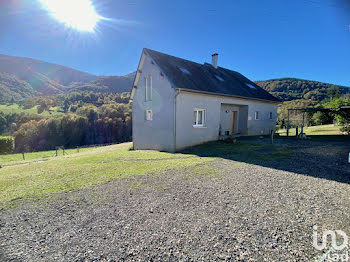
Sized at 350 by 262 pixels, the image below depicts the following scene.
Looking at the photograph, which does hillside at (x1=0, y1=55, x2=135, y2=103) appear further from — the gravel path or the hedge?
the gravel path

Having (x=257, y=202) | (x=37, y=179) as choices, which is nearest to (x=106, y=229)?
(x=257, y=202)

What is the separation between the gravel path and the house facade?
19.2 feet

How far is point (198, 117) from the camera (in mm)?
11039

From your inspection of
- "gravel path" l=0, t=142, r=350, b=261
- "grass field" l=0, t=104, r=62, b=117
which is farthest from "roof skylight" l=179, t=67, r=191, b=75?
"grass field" l=0, t=104, r=62, b=117

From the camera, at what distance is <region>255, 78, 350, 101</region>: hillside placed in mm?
53375

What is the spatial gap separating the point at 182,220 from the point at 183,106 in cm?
784

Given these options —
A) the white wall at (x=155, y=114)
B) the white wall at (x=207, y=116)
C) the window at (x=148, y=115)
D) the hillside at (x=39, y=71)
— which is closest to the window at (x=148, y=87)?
the white wall at (x=155, y=114)

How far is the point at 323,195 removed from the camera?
12.0ft

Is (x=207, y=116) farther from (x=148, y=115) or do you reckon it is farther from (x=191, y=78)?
(x=148, y=115)

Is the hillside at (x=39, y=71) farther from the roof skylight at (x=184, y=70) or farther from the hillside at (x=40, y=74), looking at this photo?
the roof skylight at (x=184, y=70)

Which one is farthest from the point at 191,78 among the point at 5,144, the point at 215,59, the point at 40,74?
the point at 40,74

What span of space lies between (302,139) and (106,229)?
14280mm

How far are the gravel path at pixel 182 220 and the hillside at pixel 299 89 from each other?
58.5 meters

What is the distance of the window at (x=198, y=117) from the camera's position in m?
10.9
